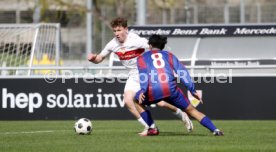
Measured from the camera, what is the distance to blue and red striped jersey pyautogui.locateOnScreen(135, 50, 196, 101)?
14.3m

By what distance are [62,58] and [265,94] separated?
12518mm

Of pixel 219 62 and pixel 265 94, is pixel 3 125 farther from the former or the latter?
pixel 219 62

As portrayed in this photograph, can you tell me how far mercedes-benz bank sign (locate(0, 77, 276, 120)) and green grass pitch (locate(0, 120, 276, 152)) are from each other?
10.9ft

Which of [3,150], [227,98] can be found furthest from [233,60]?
[3,150]

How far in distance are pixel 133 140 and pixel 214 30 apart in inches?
454

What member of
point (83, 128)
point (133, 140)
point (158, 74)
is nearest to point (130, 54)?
point (158, 74)

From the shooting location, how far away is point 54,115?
21422 mm

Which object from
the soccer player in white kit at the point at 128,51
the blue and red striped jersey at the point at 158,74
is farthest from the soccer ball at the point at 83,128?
the blue and red striped jersey at the point at 158,74

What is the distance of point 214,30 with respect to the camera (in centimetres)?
2492

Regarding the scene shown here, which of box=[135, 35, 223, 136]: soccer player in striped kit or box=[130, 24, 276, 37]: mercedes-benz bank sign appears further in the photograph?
box=[130, 24, 276, 37]: mercedes-benz bank sign

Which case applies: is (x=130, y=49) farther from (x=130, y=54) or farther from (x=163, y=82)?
(x=163, y=82)

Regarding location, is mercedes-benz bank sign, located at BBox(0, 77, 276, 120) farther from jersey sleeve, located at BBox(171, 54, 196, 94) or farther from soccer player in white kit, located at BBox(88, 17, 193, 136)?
jersey sleeve, located at BBox(171, 54, 196, 94)

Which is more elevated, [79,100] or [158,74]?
[158,74]

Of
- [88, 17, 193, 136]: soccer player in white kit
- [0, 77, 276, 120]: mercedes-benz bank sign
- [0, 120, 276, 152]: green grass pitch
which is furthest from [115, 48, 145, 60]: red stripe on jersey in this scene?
[0, 77, 276, 120]: mercedes-benz bank sign
